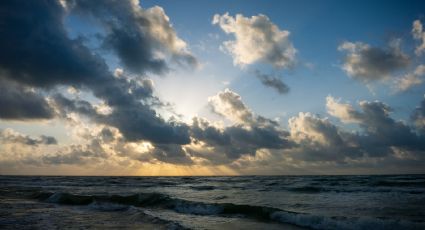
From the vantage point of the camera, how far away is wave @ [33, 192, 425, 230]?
1609 cm

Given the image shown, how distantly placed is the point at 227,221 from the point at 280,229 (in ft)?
11.4

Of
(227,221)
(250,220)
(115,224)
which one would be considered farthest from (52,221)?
(250,220)

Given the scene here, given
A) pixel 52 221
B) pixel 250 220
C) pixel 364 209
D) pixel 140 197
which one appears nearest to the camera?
pixel 52 221

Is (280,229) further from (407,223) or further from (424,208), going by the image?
(424,208)

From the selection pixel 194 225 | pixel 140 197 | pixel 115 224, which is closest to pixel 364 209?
pixel 194 225

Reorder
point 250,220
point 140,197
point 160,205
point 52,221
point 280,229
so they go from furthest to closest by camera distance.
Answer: point 140,197 < point 160,205 < point 250,220 < point 52,221 < point 280,229

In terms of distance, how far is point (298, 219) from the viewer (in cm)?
1820

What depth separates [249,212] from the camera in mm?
21703

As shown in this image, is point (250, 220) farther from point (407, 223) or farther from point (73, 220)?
point (73, 220)

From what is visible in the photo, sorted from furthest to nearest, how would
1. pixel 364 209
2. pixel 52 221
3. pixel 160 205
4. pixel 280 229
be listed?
1. pixel 160 205
2. pixel 364 209
3. pixel 52 221
4. pixel 280 229

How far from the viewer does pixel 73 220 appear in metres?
17.8

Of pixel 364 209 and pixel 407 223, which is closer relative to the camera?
pixel 407 223

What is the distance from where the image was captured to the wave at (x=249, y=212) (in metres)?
16.1

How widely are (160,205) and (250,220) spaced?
11036 millimetres
